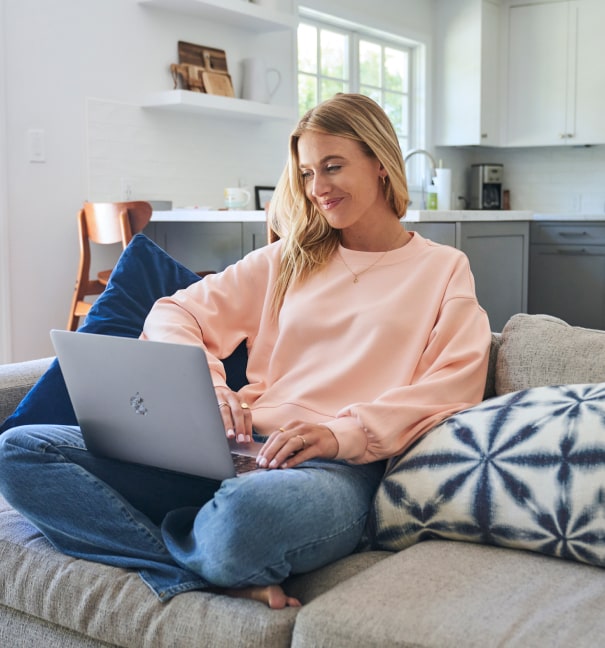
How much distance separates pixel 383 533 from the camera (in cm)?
144

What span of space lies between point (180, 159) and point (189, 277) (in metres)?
2.85

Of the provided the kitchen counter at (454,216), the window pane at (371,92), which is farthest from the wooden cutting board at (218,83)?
the kitchen counter at (454,216)

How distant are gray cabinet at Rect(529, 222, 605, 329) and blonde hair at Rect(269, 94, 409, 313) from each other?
3.72 m

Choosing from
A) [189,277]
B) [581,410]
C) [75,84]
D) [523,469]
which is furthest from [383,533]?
[75,84]

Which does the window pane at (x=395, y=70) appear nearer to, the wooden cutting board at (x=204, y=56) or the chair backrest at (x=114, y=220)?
the wooden cutting board at (x=204, y=56)

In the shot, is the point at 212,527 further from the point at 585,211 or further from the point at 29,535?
the point at 585,211

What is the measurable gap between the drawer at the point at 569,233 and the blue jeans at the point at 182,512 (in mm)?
4045

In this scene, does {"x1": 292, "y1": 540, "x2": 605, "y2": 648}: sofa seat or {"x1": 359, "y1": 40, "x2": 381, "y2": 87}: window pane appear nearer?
{"x1": 292, "y1": 540, "x2": 605, "y2": 648}: sofa seat

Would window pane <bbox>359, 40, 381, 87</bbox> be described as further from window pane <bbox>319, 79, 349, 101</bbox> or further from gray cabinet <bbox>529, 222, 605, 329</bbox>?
gray cabinet <bbox>529, 222, 605, 329</bbox>

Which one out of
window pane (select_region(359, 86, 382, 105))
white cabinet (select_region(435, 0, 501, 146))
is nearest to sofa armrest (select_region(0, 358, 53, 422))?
window pane (select_region(359, 86, 382, 105))

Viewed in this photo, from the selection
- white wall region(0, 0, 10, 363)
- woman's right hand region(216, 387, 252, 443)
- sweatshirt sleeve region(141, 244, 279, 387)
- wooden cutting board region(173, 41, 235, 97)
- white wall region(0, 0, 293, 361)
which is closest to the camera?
woman's right hand region(216, 387, 252, 443)

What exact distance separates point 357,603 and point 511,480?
0.32m

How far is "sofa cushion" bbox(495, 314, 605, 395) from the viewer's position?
159cm

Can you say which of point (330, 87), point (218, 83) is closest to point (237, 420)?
point (218, 83)
